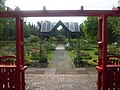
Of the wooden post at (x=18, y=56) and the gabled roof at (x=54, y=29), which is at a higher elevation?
the gabled roof at (x=54, y=29)

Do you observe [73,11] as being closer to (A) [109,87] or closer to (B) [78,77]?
(A) [109,87]

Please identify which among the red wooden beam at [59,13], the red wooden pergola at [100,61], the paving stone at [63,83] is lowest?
the paving stone at [63,83]

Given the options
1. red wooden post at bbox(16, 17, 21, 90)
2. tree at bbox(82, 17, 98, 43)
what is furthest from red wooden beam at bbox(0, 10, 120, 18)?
tree at bbox(82, 17, 98, 43)

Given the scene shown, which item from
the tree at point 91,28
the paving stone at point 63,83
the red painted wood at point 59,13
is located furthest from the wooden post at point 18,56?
the tree at point 91,28

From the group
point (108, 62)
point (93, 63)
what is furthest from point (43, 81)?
point (93, 63)

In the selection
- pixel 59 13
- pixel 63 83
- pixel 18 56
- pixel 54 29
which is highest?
pixel 54 29

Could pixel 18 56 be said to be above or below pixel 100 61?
above

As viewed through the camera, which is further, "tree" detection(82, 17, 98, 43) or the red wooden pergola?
"tree" detection(82, 17, 98, 43)

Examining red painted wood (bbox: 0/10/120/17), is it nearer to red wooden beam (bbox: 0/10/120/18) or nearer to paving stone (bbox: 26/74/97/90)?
red wooden beam (bbox: 0/10/120/18)

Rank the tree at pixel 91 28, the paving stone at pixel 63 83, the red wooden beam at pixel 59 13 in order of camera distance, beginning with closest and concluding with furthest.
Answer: the red wooden beam at pixel 59 13
the paving stone at pixel 63 83
the tree at pixel 91 28

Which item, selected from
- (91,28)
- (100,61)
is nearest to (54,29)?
(91,28)

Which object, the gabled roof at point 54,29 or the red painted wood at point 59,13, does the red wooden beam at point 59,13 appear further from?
the gabled roof at point 54,29

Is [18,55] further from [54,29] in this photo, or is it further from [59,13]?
[54,29]

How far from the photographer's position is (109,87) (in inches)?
357
